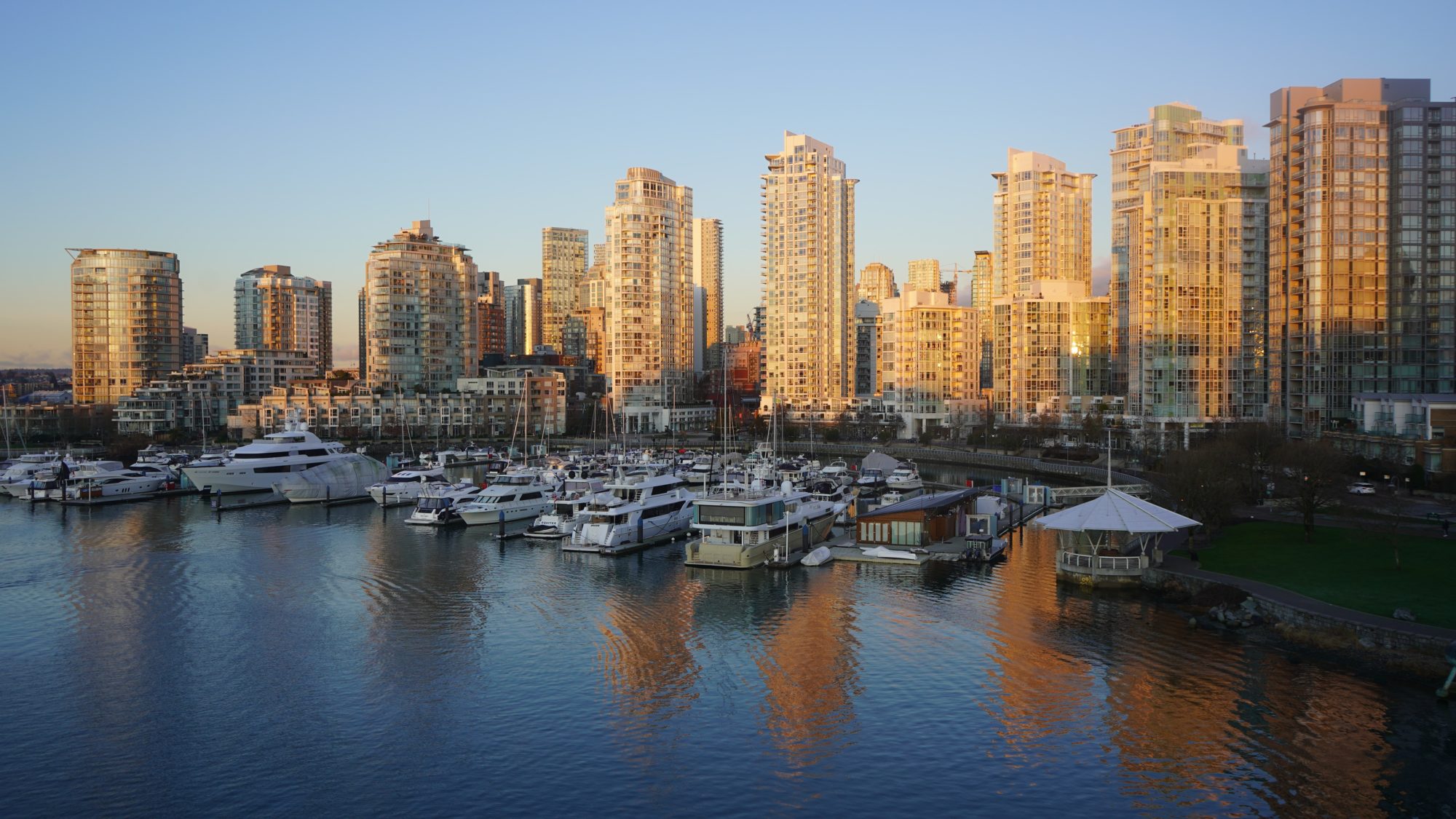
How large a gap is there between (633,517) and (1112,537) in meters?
24.7

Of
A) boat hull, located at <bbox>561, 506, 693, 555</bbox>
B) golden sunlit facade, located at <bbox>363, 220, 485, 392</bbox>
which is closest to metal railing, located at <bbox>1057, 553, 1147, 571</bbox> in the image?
boat hull, located at <bbox>561, 506, 693, 555</bbox>

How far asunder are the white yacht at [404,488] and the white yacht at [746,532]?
2824 centimetres

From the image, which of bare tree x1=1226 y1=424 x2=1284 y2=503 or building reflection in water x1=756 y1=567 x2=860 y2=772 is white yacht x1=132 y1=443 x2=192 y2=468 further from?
bare tree x1=1226 y1=424 x2=1284 y2=503

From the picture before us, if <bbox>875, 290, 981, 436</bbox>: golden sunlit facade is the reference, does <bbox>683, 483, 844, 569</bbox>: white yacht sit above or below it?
below

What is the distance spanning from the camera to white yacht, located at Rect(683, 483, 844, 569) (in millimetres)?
49938

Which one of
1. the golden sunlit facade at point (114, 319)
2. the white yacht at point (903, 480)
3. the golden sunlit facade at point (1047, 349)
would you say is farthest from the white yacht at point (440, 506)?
the golden sunlit facade at point (114, 319)

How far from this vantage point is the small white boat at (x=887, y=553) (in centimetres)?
5079

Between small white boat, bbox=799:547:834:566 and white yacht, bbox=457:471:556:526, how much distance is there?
2049cm

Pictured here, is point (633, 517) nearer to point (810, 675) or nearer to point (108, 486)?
point (810, 675)

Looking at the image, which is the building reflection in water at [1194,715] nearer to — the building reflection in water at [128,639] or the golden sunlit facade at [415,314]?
the building reflection in water at [128,639]

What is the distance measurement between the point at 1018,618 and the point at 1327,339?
214 feet

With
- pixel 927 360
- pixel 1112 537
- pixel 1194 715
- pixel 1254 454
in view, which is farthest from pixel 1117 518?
pixel 927 360

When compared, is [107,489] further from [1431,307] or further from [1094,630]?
[1431,307]

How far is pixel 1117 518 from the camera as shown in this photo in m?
44.5
